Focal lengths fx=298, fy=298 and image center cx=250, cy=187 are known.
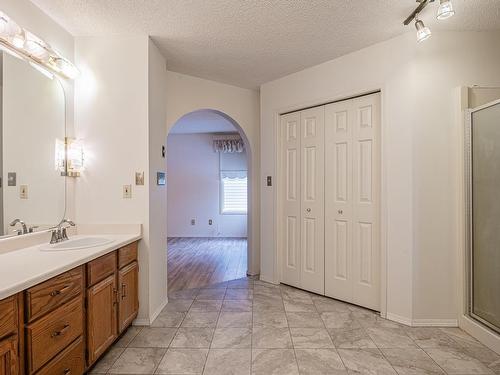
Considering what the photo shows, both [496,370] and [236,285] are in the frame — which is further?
[236,285]

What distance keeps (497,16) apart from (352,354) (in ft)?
8.74

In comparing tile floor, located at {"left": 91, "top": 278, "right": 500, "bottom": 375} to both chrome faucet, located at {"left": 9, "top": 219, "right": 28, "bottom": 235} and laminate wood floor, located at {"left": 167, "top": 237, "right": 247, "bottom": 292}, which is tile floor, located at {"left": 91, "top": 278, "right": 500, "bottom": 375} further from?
chrome faucet, located at {"left": 9, "top": 219, "right": 28, "bottom": 235}

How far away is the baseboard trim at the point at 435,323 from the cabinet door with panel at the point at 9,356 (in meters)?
2.62

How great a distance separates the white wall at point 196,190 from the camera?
689 centimetres

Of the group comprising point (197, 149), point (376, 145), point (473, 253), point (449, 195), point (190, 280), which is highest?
point (197, 149)

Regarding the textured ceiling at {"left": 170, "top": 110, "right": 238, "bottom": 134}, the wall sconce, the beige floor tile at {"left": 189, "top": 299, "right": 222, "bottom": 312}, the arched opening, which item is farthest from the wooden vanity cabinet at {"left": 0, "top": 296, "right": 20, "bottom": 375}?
the arched opening

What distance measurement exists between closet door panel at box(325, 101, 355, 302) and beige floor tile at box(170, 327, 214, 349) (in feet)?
4.46

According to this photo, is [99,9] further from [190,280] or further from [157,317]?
[190,280]

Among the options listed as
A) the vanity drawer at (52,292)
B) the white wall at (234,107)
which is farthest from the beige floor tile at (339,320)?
the vanity drawer at (52,292)

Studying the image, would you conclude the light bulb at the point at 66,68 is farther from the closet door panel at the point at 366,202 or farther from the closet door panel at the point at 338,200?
the closet door panel at the point at 366,202

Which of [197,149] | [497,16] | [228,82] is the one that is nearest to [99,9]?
[228,82]

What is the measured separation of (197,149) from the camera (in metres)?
6.96

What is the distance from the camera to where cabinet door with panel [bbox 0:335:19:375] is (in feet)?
3.78

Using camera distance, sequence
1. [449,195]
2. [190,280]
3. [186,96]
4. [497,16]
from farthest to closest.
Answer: [190,280] < [186,96] < [449,195] < [497,16]
